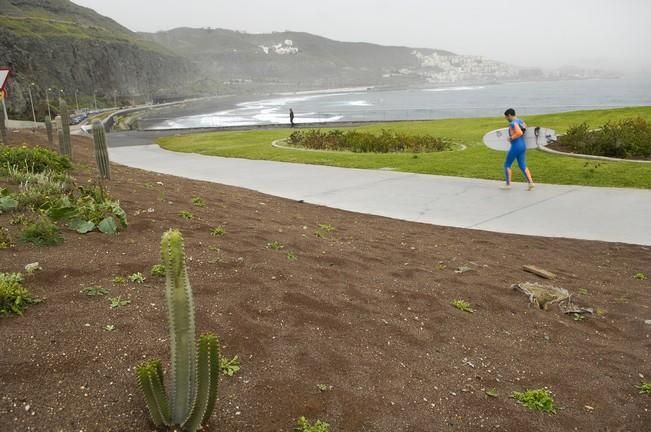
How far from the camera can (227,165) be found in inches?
657

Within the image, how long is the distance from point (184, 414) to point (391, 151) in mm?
17343

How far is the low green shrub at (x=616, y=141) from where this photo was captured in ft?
48.2

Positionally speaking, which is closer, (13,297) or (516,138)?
(13,297)

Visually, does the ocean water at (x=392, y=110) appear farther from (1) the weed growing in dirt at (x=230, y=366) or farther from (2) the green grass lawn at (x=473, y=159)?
(1) the weed growing in dirt at (x=230, y=366)

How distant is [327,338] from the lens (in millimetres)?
3881

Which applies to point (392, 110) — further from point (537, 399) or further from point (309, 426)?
point (309, 426)

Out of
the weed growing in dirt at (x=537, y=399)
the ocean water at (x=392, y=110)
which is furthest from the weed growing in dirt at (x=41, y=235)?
the ocean water at (x=392, y=110)

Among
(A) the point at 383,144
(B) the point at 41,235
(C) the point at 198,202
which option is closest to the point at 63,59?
(A) the point at 383,144

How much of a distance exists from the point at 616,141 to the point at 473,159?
14.0 ft

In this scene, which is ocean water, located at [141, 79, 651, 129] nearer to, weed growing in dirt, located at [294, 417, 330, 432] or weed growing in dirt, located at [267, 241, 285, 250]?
weed growing in dirt, located at [267, 241, 285, 250]

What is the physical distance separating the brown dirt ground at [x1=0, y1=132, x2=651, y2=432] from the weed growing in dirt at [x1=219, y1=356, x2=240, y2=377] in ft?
0.17

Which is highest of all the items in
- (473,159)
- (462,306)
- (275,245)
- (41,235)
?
(41,235)

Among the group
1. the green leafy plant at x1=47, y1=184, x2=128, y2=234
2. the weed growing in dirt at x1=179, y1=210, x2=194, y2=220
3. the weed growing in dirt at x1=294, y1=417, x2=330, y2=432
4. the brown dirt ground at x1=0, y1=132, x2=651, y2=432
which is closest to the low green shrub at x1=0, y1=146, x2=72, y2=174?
the green leafy plant at x1=47, y1=184, x2=128, y2=234

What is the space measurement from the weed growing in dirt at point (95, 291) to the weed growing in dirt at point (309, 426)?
1980mm
